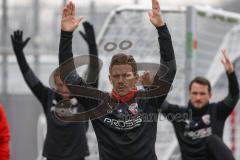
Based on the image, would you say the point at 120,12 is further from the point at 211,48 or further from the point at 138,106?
the point at 138,106

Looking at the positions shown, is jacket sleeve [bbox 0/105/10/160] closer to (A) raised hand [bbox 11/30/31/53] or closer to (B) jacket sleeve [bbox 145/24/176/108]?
(B) jacket sleeve [bbox 145/24/176/108]

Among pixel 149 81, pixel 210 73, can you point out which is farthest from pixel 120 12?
pixel 149 81

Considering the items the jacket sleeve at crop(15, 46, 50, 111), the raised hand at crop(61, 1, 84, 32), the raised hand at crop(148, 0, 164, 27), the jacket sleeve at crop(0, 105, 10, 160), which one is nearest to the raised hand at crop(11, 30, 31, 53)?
the jacket sleeve at crop(15, 46, 50, 111)

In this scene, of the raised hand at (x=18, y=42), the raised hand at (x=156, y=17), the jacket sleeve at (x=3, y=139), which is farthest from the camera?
the raised hand at (x=18, y=42)

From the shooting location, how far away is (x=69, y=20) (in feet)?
16.1

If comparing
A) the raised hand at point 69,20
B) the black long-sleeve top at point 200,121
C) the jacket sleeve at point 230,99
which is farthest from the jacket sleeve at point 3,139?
the jacket sleeve at point 230,99

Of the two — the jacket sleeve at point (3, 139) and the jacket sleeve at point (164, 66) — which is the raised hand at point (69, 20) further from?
the jacket sleeve at point (3, 139)

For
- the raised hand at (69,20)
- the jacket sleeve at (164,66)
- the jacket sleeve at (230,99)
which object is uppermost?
the raised hand at (69,20)

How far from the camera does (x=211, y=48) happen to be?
894cm

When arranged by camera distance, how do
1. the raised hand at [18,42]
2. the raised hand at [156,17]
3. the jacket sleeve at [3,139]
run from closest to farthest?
the raised hand at [156,17], the jacket sleeve at [3,139], the raised hand at [18,42]

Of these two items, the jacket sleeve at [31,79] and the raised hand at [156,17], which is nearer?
the raised hand at [156,17]

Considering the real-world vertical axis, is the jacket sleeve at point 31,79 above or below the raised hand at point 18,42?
below

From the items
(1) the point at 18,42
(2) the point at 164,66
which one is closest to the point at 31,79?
(1) the point at 18,42

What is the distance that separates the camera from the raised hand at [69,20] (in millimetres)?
4898
